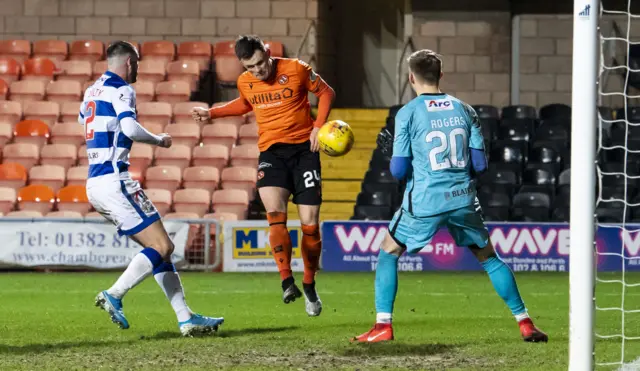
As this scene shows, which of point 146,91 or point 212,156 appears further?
point 146,91

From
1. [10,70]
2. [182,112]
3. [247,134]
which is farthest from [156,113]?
[10,70]

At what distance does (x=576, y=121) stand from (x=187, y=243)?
32.6 feet

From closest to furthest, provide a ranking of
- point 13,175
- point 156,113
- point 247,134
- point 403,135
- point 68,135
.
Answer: point 403,135 < point 13,175 < point 247,134 < point 68,135 < point 156,113

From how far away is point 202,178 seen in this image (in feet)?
56.4

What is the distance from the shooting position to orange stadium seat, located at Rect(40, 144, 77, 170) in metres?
17.8

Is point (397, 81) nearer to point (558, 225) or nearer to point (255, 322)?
point (558, 225)

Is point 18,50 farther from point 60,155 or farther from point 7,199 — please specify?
point 7,199

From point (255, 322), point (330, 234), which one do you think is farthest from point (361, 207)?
point (255, 322)

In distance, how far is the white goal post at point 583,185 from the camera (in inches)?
213

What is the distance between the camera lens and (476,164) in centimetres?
695

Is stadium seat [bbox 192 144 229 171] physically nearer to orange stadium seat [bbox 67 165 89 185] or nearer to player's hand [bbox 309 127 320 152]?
orange stadium seat [bbox 67 165 89 185]

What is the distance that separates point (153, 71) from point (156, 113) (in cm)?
118

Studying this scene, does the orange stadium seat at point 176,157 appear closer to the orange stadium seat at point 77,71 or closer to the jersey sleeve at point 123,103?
the orange stadium seat at point 77,71

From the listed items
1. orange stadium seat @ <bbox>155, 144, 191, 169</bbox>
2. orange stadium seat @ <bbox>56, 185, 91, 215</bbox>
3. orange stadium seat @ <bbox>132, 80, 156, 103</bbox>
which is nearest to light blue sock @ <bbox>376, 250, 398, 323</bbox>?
orange stadium seat @ <bbox>56, 185, 91, 215</bbox>
